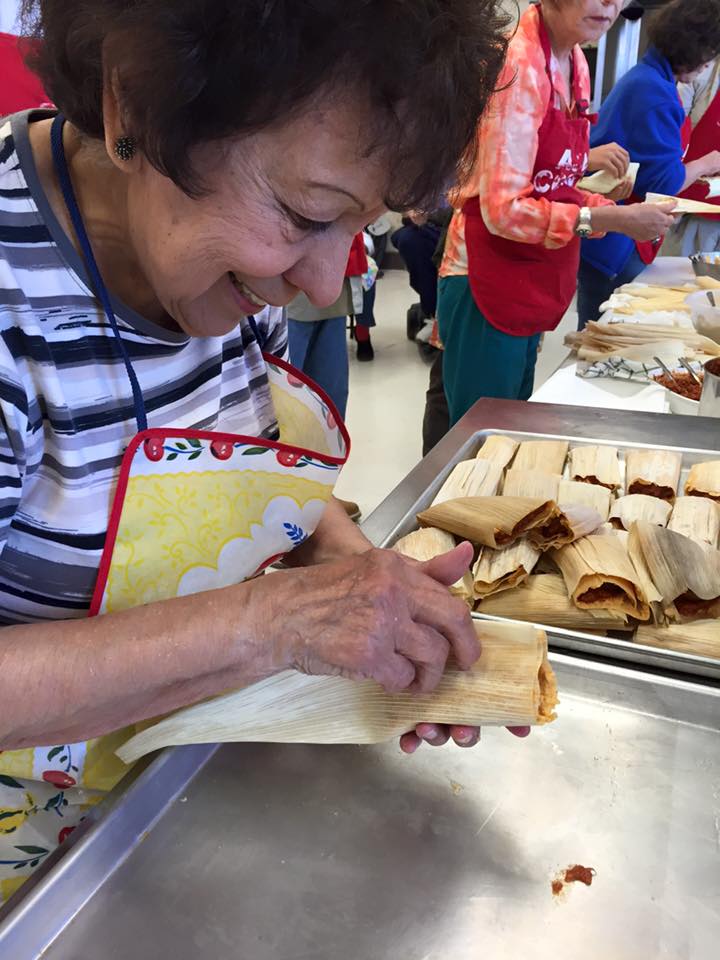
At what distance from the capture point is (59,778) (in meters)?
0.86

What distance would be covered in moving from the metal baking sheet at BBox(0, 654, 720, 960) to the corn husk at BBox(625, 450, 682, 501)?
0.51m

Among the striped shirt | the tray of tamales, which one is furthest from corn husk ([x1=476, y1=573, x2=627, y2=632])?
the striped shirt

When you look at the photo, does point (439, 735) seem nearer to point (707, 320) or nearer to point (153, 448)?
point (153, 448)

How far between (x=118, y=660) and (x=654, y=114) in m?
3.13

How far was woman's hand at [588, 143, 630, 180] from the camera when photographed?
249cm

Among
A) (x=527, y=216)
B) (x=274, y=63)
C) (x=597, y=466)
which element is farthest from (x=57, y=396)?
(x=527, y=216)

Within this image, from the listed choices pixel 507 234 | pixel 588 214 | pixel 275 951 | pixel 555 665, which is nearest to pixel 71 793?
pixel 275 951

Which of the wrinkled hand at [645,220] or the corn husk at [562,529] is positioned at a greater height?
the wrinkled hand at [645,220]

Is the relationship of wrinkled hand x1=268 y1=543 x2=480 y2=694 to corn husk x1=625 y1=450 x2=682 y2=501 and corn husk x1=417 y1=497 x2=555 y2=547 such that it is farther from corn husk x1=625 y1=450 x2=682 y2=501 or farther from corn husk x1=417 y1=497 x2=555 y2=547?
corn husk x1=625 y1=450 x2=682 y2=501

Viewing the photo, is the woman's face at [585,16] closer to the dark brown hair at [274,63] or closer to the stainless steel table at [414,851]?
the dark brown hair at [274,63]

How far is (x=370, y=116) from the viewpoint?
575 millimetres

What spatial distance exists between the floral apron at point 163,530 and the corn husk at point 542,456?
22.2 inches

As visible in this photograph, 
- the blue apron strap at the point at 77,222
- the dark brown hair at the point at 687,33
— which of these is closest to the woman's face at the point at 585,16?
the dark brown hair at the point at 687,33

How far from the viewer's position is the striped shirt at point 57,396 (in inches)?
26.2
